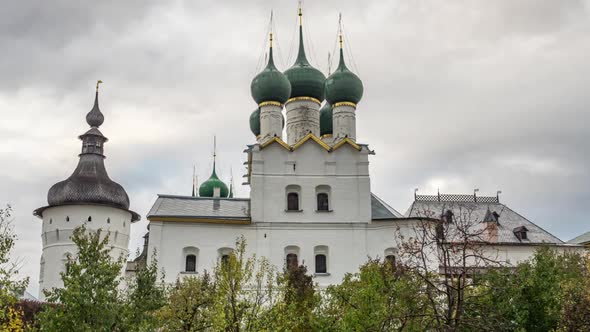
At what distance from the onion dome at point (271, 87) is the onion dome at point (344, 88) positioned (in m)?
2.25

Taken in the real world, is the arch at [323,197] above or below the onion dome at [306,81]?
below

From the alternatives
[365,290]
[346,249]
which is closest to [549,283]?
[365,290]

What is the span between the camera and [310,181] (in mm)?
33219

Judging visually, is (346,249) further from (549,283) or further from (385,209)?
(549,283)

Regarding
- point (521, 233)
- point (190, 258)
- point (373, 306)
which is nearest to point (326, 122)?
point (521, 233)

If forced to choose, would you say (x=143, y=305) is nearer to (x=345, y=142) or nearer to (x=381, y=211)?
(x=381, y=211)

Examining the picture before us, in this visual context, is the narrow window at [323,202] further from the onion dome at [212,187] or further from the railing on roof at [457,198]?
the onion dome at [212,187]

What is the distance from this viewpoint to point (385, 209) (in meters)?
33.6

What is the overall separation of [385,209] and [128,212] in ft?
43.0

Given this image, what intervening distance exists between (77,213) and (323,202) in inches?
471

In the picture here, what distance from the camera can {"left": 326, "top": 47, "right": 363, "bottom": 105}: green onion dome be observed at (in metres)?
36.4

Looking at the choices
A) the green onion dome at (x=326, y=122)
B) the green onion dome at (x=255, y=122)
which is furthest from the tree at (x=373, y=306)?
the green onion dome at (x=255, y=122)

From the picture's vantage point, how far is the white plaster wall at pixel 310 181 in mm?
32531

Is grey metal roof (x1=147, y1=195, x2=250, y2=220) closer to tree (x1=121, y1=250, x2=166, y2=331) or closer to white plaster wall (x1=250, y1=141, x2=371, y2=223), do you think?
white plaster wall (x1=250, y1=141, x2=371, y2=223)
